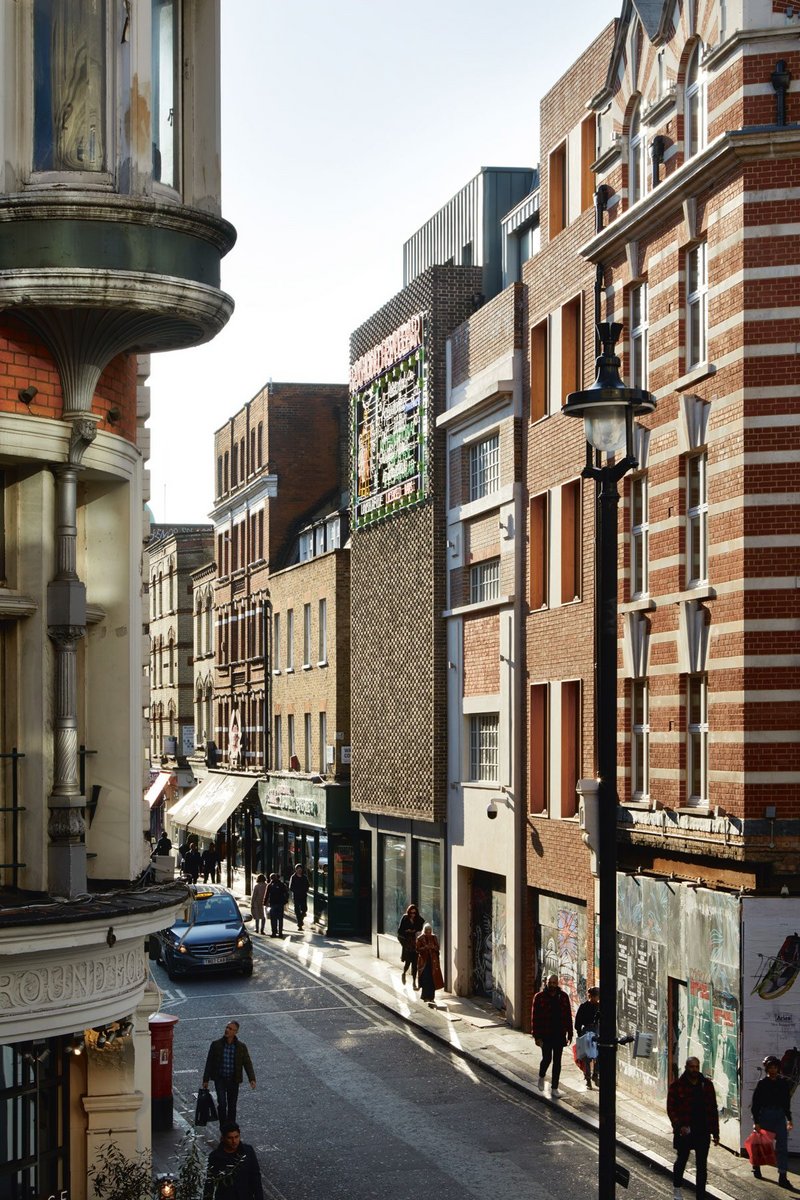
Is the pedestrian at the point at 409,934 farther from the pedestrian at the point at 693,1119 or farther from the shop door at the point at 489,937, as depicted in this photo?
the pedestrian at the point at 693,1119

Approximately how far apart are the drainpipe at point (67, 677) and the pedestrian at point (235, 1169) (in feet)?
17.6

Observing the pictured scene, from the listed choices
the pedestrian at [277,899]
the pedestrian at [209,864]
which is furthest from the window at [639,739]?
the pedestrian at [209,864]

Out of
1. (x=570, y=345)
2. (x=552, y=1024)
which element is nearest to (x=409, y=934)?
(x=552, y=1024)

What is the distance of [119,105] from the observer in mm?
12570

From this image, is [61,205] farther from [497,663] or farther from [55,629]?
[497,663]

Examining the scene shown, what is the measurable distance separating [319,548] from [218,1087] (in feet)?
110

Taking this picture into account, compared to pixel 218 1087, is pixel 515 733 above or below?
above

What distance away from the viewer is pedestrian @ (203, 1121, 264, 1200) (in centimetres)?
1678

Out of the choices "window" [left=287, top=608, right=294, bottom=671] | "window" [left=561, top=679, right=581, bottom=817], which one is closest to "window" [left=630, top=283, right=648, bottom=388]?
"window" [left=561, top=679, right=581, bottom=817]

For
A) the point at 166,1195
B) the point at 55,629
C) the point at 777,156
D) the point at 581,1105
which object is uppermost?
the point at 777,156

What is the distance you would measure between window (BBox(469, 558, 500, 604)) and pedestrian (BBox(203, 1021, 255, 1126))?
13.7 metres

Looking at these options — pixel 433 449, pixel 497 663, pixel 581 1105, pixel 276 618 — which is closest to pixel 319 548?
pixel 276 618

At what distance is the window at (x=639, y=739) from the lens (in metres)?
26.5

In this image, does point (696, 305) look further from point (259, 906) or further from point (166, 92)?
point (259, 906)
